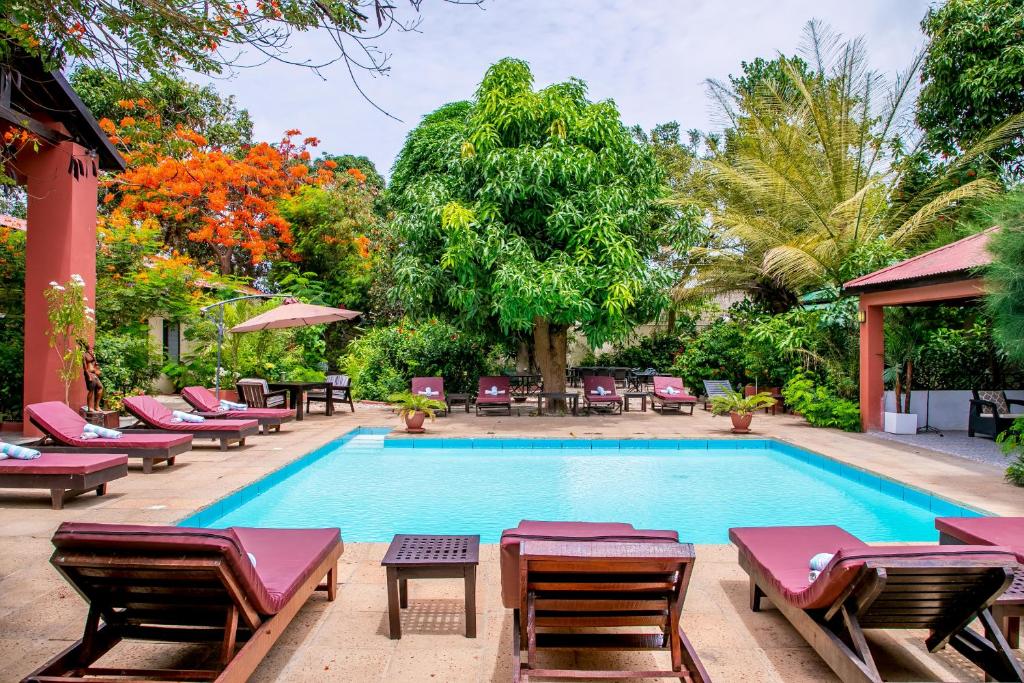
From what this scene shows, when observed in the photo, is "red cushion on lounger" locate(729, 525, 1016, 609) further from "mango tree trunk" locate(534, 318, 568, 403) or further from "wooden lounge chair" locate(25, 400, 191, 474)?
"mango tree trunk" locate(534, 318, 568, 403)

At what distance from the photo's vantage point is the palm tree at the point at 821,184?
1370cm

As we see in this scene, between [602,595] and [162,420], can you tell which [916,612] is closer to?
[602,595]

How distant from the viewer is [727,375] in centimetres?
1577

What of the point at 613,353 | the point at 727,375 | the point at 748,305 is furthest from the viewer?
the point at 613,353

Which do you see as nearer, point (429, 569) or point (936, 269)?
point (429, 569)

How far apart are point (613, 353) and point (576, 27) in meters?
15.6

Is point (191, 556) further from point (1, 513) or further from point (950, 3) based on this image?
point (950, 3)

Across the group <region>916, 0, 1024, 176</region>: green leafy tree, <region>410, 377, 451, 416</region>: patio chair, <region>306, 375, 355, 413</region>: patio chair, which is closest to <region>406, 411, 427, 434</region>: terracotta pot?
<region>410, 377, 451, 416</region>: patio chair

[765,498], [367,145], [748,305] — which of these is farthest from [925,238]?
[367,145]

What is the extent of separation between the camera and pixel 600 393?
13.9 m

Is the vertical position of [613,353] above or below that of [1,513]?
above

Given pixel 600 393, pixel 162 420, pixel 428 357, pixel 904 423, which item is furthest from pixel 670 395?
pixel 162 420

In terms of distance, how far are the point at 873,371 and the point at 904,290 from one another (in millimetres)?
1715

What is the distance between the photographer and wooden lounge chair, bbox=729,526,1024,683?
250 cm
